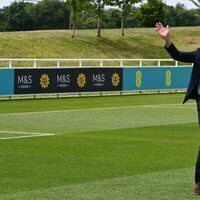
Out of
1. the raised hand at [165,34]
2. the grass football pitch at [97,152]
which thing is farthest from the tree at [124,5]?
the raised hand at [165,34]

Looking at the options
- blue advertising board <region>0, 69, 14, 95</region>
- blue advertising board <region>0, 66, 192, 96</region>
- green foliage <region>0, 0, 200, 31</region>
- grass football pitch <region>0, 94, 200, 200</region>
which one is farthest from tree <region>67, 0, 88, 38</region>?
grass football pitch <region>0, 94, 200, 200</region>

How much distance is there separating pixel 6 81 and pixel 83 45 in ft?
96.0

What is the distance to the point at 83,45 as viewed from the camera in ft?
188

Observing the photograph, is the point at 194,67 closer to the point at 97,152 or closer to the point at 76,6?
the point at 97,152

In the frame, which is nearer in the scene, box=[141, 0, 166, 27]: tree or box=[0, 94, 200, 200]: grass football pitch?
box=[0, 94, 200, 200]: grass football pitch

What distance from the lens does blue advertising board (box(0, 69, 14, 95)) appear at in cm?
2800

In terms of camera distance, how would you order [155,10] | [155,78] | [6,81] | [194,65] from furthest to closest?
[155,10]
[155,78]
[6,81]
[194,65]

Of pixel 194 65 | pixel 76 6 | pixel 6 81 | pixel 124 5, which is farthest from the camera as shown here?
pixel 124 5

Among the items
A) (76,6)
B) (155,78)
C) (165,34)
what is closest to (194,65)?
(165,34)

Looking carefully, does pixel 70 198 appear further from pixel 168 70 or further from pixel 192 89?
pixel 168 70

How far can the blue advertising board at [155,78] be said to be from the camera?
33.3 metres

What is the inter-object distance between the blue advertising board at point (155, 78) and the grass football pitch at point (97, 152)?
8208 millimetres

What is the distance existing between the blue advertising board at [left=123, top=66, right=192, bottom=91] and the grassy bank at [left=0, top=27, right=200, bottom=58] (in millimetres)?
17206

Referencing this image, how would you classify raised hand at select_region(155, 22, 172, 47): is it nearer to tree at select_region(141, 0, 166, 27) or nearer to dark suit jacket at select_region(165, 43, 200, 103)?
dark suit jacket at select_region(165, 43, 200, 103)
